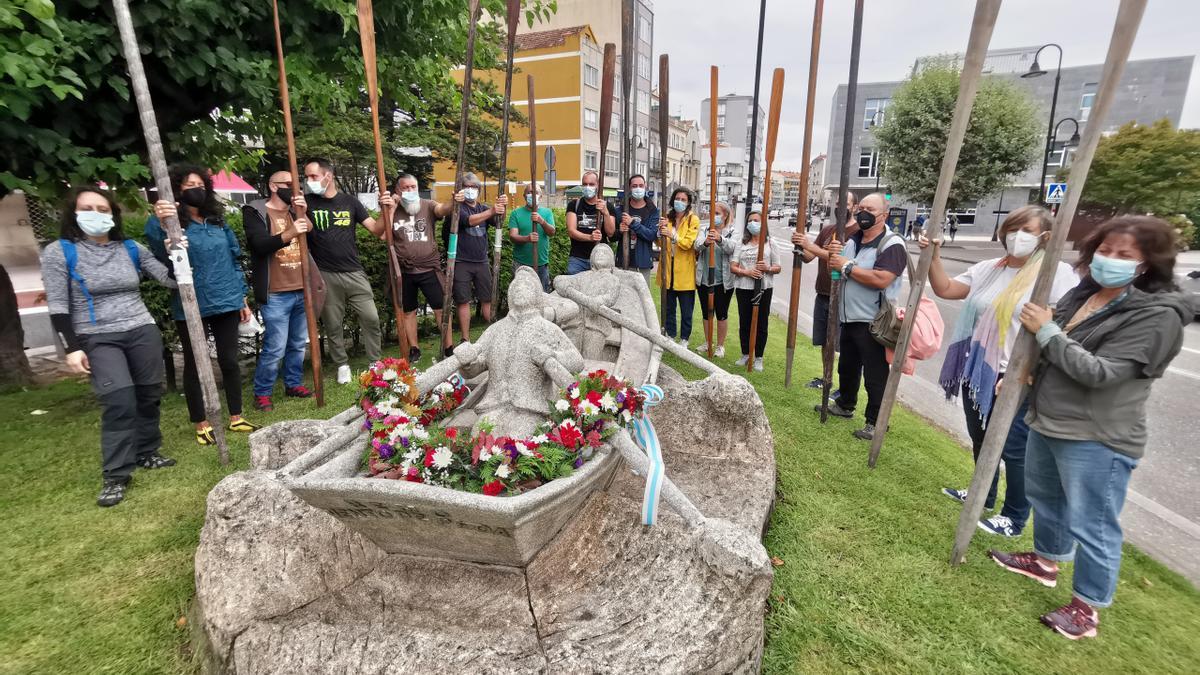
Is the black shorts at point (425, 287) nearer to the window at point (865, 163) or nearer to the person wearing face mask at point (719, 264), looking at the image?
the person wearing face mask at point (719, 264)

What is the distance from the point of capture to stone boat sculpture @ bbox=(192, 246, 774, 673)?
6.81 ft

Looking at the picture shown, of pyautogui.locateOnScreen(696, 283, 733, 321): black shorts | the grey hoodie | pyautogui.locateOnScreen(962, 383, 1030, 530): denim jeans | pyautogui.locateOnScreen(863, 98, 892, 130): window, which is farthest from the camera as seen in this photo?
pyautogui.locateOnScreen(863, 98, 892, 130): window

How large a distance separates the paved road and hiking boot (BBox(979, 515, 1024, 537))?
613 millimetres

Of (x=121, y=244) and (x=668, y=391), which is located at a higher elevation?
(x=121, y=244)

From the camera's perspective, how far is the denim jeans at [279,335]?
492 cm

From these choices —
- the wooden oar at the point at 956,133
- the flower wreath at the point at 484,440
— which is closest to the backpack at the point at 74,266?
the flower wreath at the point at 484,440

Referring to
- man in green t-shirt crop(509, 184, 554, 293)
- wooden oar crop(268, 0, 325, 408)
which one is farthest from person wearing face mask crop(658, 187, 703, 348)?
wooden oar crop(268, 0, 325, 408)

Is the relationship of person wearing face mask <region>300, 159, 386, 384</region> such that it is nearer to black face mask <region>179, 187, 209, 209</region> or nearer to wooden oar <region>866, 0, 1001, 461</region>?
black face mask <region>179, 187, 209, 209</region>

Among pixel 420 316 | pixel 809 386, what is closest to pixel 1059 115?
pixel 809 386

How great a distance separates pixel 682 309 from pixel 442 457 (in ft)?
16.5

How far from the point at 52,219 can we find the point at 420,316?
4.04 metres

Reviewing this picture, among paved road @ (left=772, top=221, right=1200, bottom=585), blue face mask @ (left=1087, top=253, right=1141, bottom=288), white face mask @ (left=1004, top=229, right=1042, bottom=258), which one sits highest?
white face mask @ (left=1004, top=229, right=1042, bottom=258)

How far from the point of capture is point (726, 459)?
12.2 ft

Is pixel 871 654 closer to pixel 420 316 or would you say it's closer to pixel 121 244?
pixel 121 244
